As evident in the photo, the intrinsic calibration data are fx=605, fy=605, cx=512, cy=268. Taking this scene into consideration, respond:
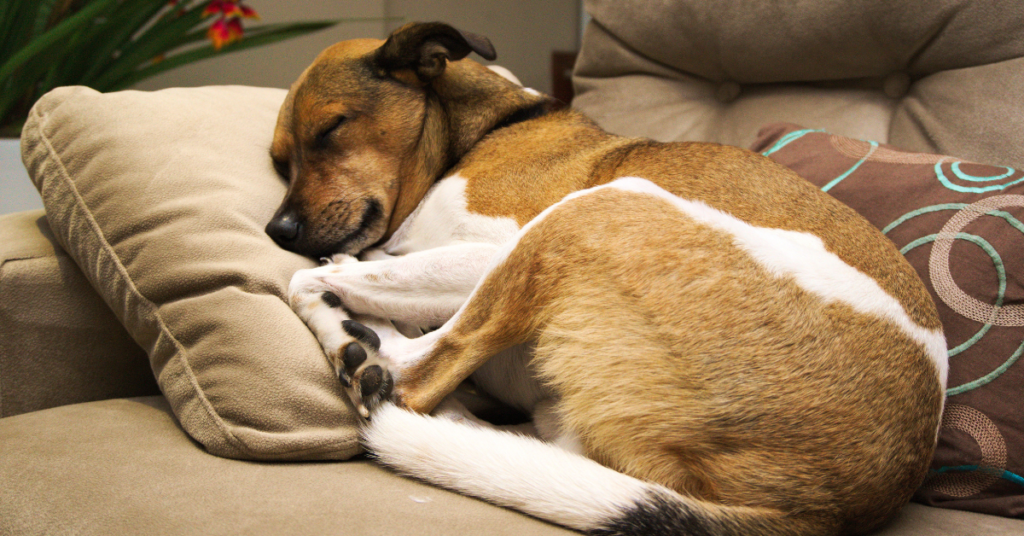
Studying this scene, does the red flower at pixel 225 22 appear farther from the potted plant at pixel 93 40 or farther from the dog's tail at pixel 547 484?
the dog's tail at pixel 547 484

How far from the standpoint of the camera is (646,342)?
40.9 inches

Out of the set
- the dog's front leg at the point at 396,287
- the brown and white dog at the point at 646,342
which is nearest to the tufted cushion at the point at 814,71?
the brown and white dog at the point at 646,342

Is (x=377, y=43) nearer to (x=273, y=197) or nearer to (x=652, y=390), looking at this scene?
(x=273, y=197)

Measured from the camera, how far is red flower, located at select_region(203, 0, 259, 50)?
2693 mm

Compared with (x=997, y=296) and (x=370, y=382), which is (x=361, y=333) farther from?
(x=997, y=296)

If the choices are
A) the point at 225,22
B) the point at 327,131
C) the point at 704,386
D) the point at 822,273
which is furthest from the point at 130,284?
the point at 225,22

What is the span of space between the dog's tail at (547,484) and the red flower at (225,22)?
2339 millimetres

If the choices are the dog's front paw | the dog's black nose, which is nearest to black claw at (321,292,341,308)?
the dog's front paw

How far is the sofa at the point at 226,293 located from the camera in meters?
0.92

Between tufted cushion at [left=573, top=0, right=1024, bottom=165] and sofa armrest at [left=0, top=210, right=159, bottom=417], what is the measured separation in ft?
5.89

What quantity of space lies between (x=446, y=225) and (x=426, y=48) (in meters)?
0.53

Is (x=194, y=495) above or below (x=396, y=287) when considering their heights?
below

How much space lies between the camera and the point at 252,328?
1129 millimetres

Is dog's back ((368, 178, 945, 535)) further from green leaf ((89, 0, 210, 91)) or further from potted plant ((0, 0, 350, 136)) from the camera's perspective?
green leaf ((89, 0, 210, 91))
